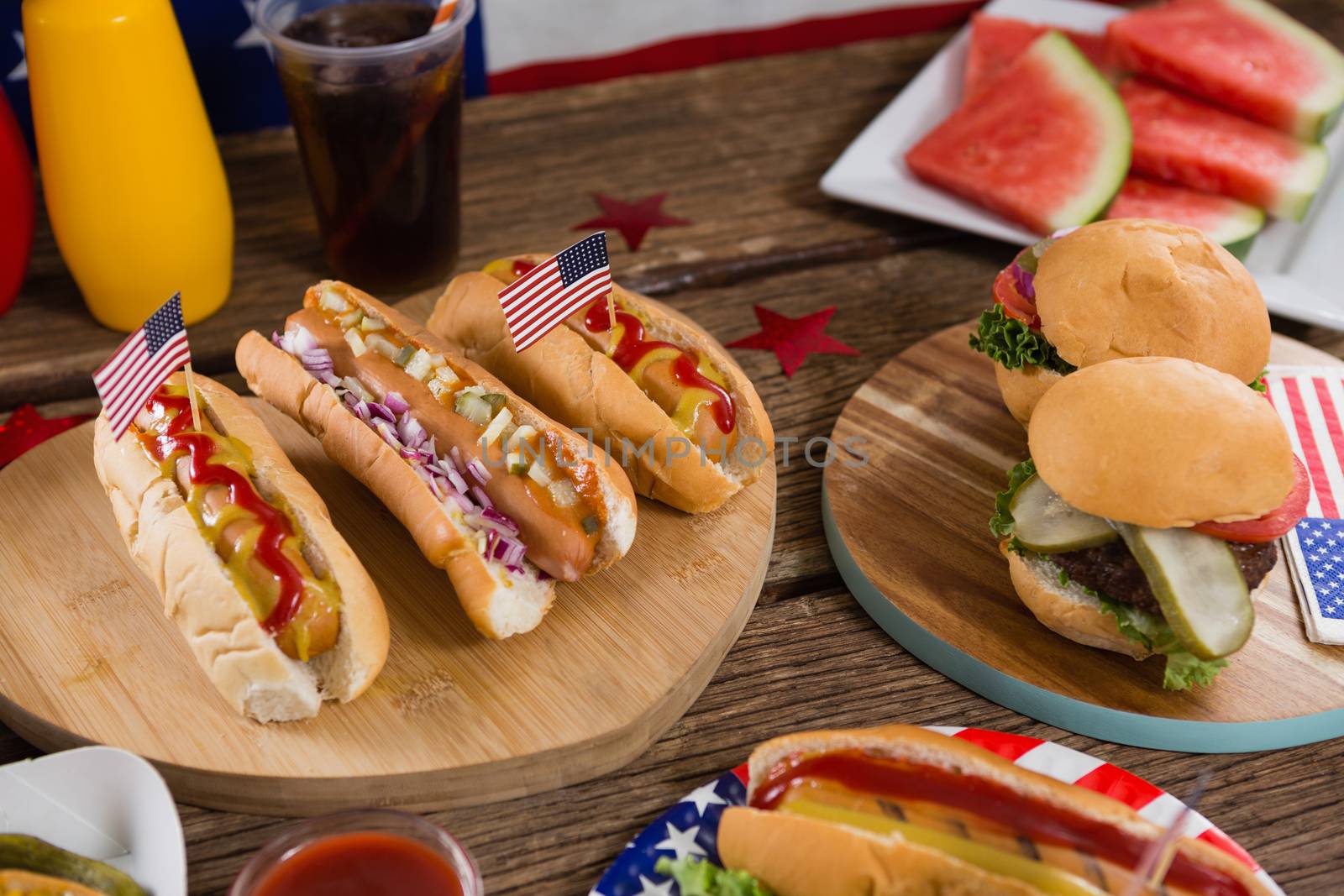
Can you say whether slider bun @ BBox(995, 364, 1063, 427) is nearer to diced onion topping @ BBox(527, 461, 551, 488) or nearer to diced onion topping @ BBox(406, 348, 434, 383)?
diced onion topping @ BBox(527, 461, 551, 488)

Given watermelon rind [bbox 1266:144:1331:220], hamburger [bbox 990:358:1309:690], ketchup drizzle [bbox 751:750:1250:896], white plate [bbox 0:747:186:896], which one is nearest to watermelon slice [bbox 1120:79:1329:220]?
watermelon rind [bbox 1266:144:1331:220]

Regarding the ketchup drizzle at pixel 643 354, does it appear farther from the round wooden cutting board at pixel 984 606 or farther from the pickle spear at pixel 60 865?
the pickle spear at pixel 60 865

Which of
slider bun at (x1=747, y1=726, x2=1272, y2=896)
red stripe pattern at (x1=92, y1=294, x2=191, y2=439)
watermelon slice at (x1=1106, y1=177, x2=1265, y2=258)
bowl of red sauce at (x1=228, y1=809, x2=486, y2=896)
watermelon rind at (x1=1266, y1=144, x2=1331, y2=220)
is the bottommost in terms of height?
watermelon slice at (x1=1106, y1=177, x2=1265, y2=258)

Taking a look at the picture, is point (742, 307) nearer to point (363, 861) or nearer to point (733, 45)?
point (733, 45)

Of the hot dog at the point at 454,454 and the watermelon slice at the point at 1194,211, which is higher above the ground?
the hot dog at the point at 454,454

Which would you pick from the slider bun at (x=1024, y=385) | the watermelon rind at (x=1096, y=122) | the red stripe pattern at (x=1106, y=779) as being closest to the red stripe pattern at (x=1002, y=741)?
the red stripe pattern at (x=1106, y=779)

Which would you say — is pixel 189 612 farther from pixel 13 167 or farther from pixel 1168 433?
pixel 1168 433

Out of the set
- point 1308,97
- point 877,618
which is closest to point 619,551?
point 877,618
